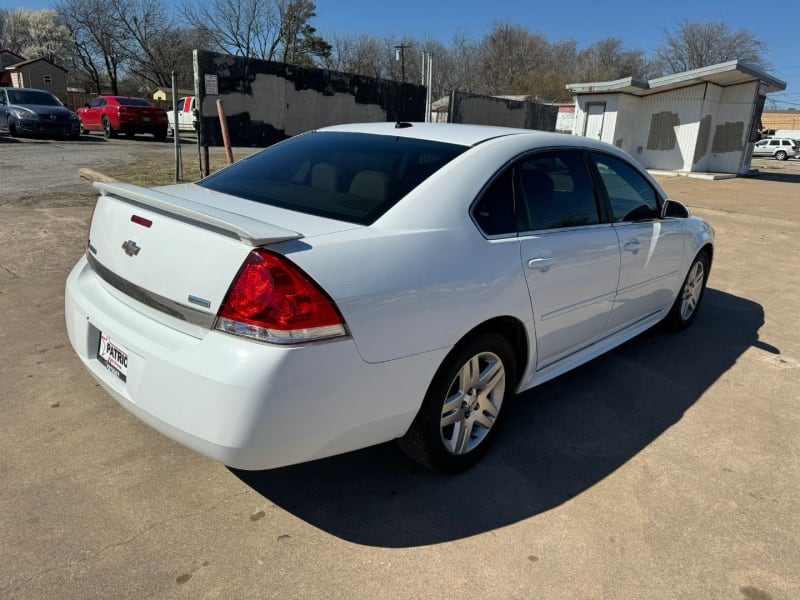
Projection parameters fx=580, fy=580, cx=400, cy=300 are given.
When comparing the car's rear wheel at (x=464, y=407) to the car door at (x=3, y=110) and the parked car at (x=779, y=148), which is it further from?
the parked car at (x=779, y=148)

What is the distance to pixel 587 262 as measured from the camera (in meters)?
3.22

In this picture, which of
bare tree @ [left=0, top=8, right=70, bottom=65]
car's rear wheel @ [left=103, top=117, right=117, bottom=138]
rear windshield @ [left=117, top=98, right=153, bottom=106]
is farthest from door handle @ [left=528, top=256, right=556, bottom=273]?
bare tree @ [left=0, top=8, right=70, bottom=65]

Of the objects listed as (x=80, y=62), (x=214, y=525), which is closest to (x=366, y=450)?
(x=214, y=525)

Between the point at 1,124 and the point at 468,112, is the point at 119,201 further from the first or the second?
the point at 1,124

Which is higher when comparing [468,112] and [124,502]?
[468,112]

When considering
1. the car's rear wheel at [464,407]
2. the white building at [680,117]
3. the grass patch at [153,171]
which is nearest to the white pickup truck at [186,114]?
the grass patch at [153,171]

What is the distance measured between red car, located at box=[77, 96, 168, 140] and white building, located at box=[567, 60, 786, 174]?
1585 centimetres

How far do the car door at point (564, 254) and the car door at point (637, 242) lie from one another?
16 cm

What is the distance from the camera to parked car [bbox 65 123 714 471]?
2.01m

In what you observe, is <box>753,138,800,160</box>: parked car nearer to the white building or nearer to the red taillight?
the white building

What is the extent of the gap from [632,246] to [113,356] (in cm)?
299

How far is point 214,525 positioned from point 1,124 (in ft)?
73.5

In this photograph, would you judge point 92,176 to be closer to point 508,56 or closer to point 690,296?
point 690,296

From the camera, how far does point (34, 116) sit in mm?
18609
